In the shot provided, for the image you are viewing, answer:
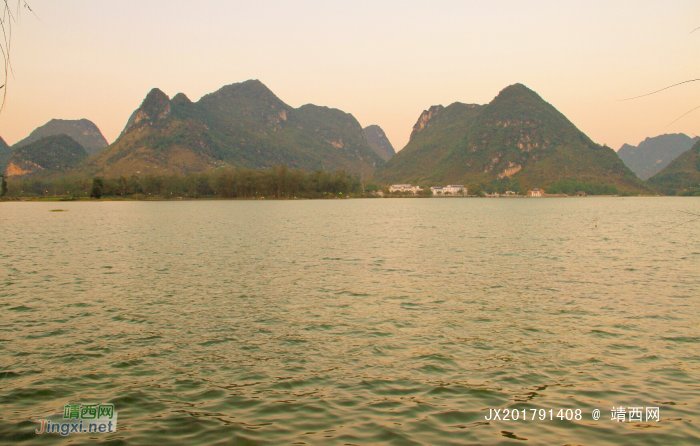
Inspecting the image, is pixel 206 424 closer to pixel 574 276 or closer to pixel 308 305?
pixel 308 305

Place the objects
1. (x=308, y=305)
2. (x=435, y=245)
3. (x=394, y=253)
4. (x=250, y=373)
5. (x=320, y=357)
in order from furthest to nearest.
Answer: (x=435, y=245) → (x=394, y=253) → (x=308, y=305) → (x=320, y=357) → (x=250, y=373)

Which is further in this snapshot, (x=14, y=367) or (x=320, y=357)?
(x=320, y=357)

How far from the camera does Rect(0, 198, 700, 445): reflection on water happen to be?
397 inches

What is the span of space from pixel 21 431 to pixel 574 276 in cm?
2917

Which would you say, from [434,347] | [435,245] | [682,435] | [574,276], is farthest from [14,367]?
[435,245]

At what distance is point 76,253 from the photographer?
4197 cm

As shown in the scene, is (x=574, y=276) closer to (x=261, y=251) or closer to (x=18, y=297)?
(x=261, y=251)

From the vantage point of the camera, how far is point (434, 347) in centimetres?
1535

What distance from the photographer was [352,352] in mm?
14953

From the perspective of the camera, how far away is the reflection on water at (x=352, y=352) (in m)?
10.1

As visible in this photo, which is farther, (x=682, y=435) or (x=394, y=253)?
(x=394, y=253)

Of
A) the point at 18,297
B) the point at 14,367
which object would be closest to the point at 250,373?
the point at 14,367

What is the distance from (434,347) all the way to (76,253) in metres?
39.2

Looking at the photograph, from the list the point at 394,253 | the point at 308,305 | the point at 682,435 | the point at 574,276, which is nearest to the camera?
the point at 682,435
